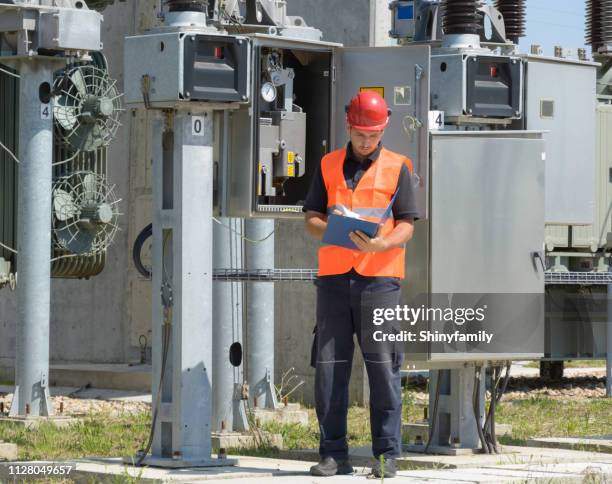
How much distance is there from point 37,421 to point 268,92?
4205mm

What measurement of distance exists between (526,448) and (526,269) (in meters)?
1.58

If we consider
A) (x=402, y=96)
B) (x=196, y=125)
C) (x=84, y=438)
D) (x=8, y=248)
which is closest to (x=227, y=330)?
(x=84, y=438)

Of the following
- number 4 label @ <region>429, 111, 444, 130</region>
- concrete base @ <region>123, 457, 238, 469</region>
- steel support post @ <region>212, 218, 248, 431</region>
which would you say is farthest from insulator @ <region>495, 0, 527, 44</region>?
concrete base @ <region>123, 457, 238, 469</region>

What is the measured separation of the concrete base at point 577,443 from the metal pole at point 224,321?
7.71 ft

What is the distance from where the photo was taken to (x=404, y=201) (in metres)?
9.44

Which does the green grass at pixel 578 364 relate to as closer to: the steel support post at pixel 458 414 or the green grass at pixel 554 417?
the green grass at pixel 554 417

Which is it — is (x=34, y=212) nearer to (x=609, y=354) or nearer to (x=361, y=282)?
(x=361, y=282)

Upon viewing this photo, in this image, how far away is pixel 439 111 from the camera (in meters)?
10.8

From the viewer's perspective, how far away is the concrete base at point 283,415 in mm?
13473

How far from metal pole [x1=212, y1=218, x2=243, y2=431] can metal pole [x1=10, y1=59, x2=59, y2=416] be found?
1952 mm

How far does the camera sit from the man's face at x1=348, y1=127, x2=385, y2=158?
30.7 ft

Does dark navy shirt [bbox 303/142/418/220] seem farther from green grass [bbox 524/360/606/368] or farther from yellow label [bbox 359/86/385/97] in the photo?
green grass [bbox 524/360/606/368]

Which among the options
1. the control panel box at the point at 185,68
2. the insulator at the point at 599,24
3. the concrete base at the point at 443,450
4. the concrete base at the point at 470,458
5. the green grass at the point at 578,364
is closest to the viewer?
the control panel box at the point at 185,68

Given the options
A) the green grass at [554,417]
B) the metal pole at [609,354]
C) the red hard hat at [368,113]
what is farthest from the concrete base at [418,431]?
the metal pole at [609,354]
